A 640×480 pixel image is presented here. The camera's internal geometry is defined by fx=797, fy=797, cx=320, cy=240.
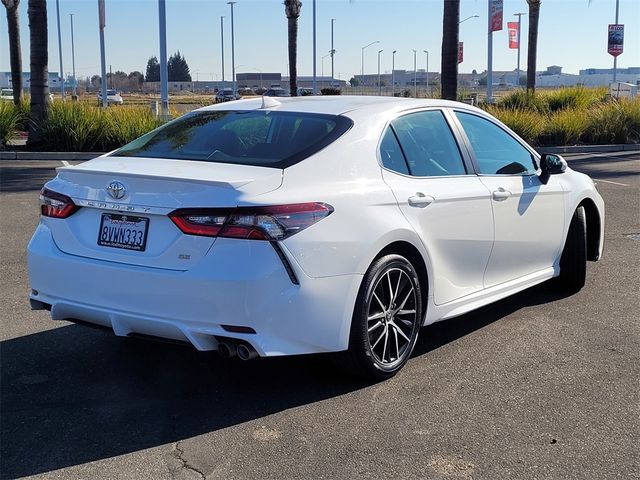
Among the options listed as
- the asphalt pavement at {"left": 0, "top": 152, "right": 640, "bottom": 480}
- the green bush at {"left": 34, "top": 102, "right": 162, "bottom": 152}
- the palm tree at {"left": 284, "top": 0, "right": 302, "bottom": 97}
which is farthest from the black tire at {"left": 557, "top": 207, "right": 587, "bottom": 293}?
the palm tree at {"left": 284, "top": 0, "right": 302, "bottom": 97}

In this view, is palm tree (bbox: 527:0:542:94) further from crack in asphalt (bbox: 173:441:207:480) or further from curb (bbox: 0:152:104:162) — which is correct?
crack in asphalt (bbox: 173:441:207:480)

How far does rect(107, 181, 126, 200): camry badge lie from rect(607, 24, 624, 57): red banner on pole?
40801 millimetres

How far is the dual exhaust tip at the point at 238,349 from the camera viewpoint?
398 centimetres

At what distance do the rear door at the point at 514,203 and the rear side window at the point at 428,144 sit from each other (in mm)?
231

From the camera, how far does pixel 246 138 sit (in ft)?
16.0

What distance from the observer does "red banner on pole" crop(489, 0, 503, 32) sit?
36.1m

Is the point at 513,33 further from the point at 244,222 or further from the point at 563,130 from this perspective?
the point at 244,222

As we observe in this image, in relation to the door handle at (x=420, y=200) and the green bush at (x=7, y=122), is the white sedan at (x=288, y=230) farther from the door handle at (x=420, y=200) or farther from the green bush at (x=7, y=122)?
the green bush at (x=7, y=122)

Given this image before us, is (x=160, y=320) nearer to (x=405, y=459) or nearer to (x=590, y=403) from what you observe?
(x=405, y=459)

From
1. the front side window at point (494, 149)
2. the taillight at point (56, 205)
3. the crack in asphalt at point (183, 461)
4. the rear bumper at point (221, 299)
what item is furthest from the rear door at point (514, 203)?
the taillight at point (56, 205)

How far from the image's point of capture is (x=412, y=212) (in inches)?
185

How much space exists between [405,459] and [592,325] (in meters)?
2.68

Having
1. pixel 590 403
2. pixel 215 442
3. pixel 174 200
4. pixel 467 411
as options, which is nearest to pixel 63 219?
pixel 174 200

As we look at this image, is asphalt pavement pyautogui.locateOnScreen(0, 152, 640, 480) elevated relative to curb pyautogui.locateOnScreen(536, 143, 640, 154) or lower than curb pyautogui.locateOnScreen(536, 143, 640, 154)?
lower
